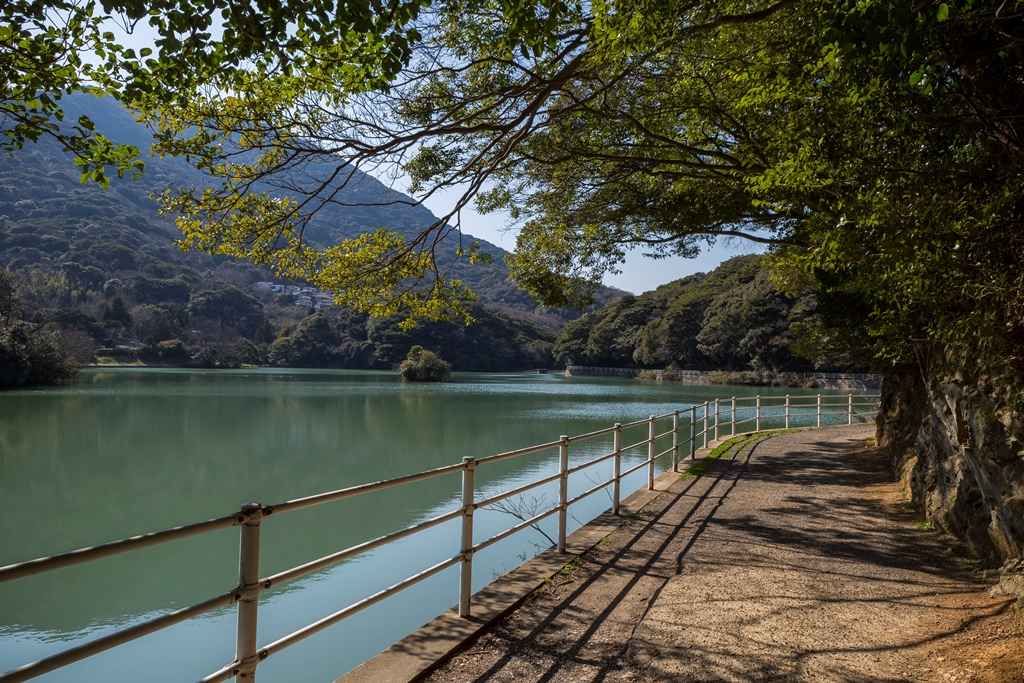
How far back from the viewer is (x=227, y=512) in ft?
40.9

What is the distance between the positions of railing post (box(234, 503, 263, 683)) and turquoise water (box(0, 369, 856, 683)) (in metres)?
3.88

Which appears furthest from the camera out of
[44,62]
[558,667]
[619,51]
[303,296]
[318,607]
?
[303,296]

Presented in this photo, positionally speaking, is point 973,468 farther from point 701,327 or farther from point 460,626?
point 701,327

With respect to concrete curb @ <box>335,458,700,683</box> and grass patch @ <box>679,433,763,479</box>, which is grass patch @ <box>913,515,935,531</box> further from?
grass patch @ <box>679,433,763,479</box>

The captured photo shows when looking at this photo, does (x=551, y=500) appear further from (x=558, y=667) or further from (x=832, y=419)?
(x=832, y=419)

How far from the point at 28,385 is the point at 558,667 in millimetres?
54132

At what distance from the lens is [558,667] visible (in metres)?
3.65

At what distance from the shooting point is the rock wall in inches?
178

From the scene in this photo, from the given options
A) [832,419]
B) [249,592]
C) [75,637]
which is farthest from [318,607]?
[832,419]

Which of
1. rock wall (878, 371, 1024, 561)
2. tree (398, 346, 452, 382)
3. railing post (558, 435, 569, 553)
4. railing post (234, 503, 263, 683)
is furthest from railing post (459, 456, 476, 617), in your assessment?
tree (398, 346, 452, 382)

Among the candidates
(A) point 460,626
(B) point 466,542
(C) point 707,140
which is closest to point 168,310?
(C) point 707,140

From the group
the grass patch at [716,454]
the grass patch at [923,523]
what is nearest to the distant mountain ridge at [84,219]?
the grass patch at [716,454]

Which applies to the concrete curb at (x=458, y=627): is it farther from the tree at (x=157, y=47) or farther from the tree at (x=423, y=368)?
the tree at (x=423, y=368)

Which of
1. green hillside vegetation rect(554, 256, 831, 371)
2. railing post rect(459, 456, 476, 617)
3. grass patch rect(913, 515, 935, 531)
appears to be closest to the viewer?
railing post rect(459, 456, 476, 617)
